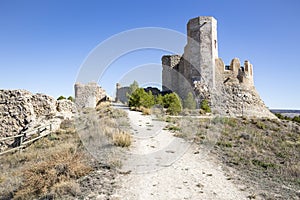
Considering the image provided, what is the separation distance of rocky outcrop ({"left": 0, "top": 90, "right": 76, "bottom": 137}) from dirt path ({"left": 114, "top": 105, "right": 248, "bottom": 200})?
6.17 m

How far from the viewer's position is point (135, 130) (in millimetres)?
10719

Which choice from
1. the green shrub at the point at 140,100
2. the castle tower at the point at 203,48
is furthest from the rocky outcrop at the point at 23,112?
the castle tower at the point at 203,48

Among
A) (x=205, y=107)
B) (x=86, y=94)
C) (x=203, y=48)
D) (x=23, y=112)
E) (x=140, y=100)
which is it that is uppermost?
(x=203, y=48)

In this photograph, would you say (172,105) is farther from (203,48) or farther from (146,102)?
(203,48)

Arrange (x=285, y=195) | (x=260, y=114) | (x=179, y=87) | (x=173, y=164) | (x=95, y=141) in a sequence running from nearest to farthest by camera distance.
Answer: (x=285, y=195) → (x=173, y=164) → (x=95, y=141) → (x=260, y=114) → (x=179, y=87)

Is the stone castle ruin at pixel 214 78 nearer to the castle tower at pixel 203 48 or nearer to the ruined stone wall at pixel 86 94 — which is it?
the castle tower at pixel 203 48

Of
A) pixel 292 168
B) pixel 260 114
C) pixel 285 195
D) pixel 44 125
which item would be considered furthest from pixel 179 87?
pixel 285 195

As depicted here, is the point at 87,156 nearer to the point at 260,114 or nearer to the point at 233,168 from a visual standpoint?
the point at 233,168

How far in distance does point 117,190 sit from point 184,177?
180 centimetres

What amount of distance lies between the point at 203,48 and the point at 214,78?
3.45 meters

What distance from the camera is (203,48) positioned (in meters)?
23.8

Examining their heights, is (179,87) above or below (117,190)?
above

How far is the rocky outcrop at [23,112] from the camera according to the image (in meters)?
11.4

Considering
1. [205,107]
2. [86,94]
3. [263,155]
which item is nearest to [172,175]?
[263,155]
